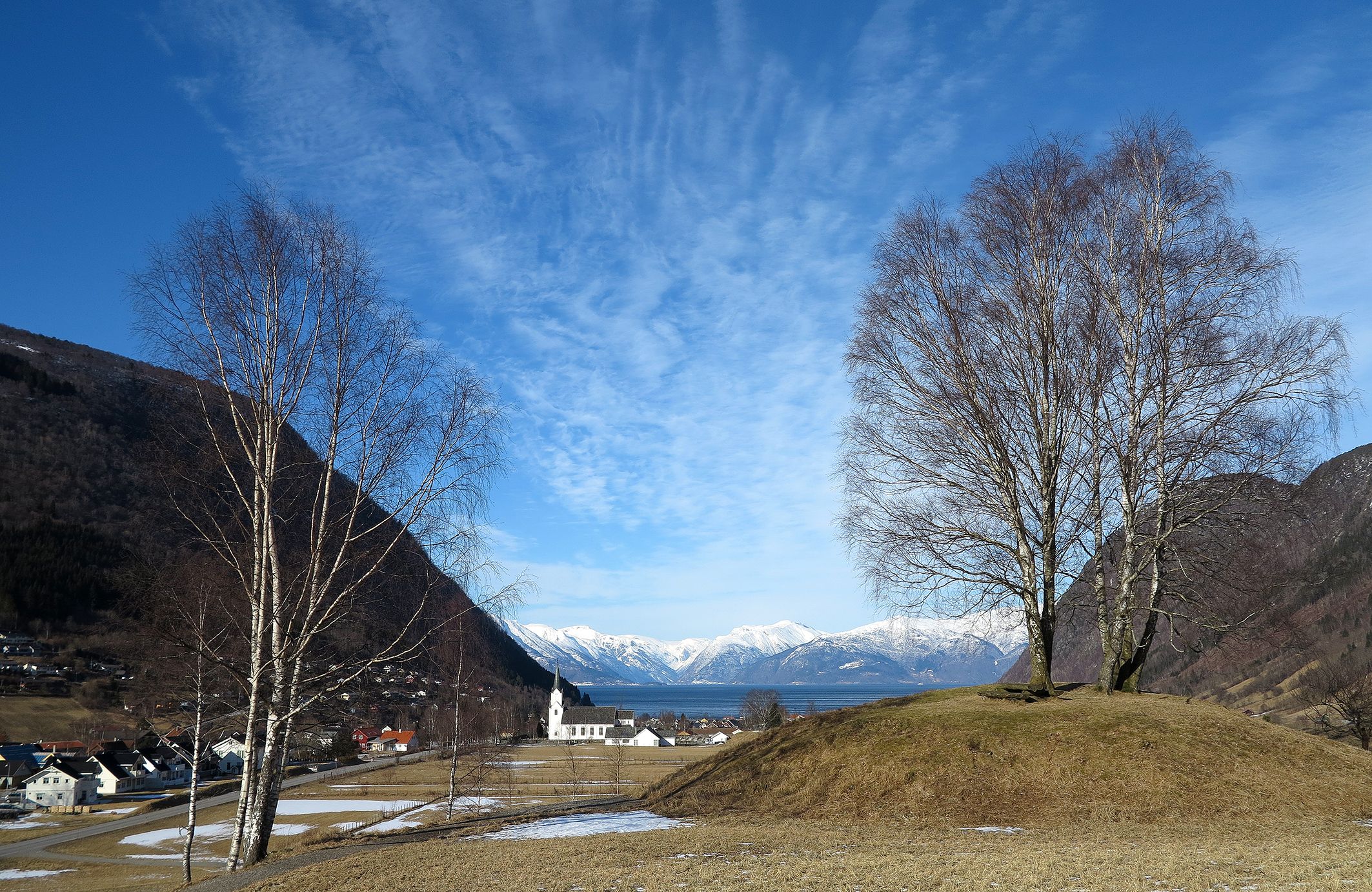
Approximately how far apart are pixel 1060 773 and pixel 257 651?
1438 centimetres

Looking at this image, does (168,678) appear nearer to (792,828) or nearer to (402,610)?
(402,610)

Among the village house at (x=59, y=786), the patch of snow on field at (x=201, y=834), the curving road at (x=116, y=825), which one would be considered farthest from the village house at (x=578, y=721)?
the patch of snow on field at (x=201, y=834)

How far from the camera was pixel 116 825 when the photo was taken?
4875 centimetres

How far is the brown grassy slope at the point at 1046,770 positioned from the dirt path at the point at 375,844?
183 centimetres

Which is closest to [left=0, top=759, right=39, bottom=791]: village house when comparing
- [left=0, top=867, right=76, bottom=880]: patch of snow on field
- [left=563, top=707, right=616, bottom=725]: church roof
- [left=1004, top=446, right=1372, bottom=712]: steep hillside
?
[left=0, top=867, right=76, bottom=880]: patch of snow on field

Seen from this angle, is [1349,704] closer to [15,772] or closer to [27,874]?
[27,874]

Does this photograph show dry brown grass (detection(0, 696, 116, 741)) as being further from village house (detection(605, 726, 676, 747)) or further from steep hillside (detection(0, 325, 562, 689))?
village house (detection(605, 726, 676, 747))

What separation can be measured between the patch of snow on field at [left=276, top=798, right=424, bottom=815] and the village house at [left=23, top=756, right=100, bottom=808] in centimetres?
2481

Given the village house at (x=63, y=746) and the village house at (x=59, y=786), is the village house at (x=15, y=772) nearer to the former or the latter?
the village house at (x=59, y=786)

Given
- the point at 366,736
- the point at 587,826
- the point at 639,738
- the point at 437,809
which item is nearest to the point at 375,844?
the point at 587,826

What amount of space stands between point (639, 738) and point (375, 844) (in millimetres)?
113292

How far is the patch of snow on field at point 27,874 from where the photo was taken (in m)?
31.5

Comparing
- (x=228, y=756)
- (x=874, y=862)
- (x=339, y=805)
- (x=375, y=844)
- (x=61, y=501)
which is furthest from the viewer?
(x=61, y=501)

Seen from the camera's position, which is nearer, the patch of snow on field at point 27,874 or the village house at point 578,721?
the patch of snow on field at point 27,874
